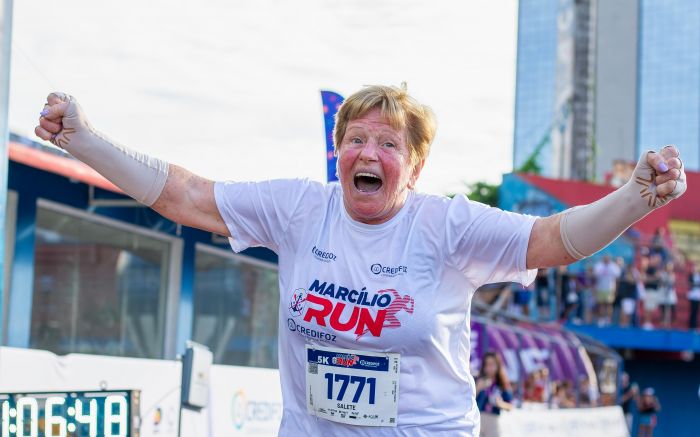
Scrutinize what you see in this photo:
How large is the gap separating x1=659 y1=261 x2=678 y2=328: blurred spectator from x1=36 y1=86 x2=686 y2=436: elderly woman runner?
22.9 metres

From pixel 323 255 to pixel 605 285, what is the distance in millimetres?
21099

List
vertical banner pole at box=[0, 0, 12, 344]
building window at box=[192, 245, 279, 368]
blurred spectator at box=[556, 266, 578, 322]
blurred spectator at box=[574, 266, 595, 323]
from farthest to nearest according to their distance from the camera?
1. blurred spectator at box=[574, 266, 595, 323]
2. blurred spectator at box=[556, 266, 578, 322]
3. building window at box=[192, 245, 279, 368]
4. vertical banner pole at box=[0, 0, 12, 344]

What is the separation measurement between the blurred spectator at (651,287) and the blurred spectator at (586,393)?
6381 millimetres

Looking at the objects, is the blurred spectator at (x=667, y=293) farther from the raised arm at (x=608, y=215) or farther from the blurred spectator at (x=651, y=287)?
the raised arm at (x=608, y=215)

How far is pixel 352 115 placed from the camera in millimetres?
3566

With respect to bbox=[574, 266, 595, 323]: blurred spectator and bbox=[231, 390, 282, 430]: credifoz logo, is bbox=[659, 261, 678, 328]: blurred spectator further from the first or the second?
bbox=[231, 390, 282, 430]: credifoz logo

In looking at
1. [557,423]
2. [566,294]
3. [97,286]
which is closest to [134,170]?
[97,286]

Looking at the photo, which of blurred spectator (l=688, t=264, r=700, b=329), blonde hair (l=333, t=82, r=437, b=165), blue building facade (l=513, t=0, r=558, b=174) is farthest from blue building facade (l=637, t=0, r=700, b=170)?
blonde hair (l=333, t=82, r=437, b=165)

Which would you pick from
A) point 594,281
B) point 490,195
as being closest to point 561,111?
point 490,195

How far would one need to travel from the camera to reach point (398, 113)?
3.52 m

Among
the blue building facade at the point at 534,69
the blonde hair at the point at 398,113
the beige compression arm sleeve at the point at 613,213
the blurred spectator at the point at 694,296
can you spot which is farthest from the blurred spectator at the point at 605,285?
the blue building facade at the point at 534,69

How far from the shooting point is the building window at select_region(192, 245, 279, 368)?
15.6 m

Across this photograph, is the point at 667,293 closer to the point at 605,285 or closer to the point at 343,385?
the point at 605,285

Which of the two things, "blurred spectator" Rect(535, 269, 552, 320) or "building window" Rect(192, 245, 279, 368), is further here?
"blurred spectator" Rect(535, 269, 552, 320)
